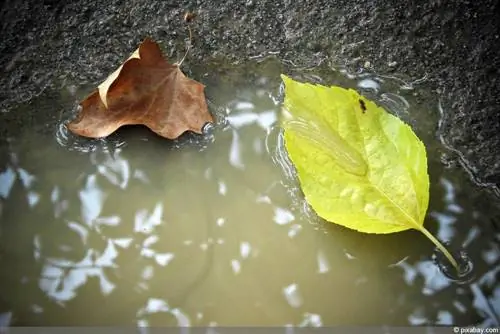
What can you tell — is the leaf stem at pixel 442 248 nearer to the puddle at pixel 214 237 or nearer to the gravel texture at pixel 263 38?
the puddle at pixel 214 237

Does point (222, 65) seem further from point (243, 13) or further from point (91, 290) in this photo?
point (91, 290)

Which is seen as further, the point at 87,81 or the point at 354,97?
the point at 87,81

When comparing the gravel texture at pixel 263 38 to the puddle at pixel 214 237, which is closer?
the puddle at pixel 214 237

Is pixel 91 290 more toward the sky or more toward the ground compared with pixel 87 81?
more toward the ground

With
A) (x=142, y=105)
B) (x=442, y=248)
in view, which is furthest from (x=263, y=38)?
(x=442, y=248)

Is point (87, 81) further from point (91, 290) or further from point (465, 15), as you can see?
point (465, 15)

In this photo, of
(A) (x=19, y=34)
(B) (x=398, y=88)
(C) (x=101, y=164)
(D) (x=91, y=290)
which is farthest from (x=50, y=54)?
(B) (x=398, y=88)

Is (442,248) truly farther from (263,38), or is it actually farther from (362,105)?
(263,38)

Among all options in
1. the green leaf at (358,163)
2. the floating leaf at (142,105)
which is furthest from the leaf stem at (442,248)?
the floating leaf at (142,105)
